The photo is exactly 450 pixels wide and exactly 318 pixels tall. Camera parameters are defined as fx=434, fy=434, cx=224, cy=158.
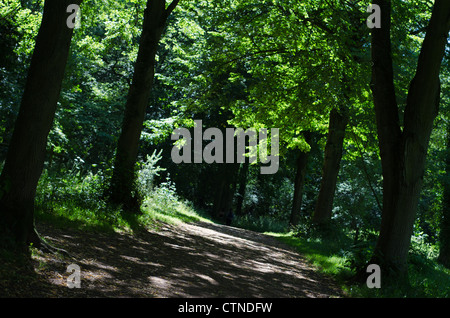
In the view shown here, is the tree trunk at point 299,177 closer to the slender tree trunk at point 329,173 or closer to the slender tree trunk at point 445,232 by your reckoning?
the slender tree trunk at point 329,173

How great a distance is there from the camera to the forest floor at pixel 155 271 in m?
5.35

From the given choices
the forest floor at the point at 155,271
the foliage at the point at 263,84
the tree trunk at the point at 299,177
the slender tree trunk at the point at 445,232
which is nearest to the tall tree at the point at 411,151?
the foliage at the point at 263,84

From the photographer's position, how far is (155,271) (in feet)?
22.9

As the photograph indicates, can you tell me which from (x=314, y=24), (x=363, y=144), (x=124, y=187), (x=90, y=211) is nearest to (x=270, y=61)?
(x=314, y=24)

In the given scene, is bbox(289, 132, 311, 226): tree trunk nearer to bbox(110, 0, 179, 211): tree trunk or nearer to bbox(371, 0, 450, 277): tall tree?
bbox(110, 0, 179, 211): tree trunk

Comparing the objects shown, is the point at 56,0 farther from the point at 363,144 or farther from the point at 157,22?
the point at 363,144

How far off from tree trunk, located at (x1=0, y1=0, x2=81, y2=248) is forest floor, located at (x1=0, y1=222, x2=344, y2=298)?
668 mm

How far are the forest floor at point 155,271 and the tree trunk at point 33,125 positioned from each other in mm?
668

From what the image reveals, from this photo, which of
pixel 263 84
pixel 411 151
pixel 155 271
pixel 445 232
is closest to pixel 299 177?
pixel 445 232

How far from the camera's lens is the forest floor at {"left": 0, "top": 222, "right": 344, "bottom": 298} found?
5.35m

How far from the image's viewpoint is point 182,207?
24.1 metres

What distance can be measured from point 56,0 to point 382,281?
6992 mm

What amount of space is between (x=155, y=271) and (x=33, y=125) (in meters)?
2.91

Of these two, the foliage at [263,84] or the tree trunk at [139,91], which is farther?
the tree trunk at [139,91]
